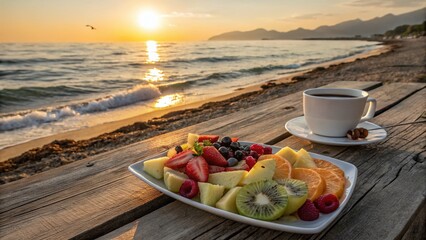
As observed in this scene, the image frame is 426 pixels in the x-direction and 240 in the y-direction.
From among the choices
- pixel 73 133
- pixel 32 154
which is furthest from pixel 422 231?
pixel 73 133

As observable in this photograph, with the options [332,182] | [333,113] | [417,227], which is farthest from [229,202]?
[333,113]

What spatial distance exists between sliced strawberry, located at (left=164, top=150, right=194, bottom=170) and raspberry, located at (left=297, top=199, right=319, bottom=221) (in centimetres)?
31

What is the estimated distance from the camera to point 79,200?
847 mm

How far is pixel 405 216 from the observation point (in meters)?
0.74

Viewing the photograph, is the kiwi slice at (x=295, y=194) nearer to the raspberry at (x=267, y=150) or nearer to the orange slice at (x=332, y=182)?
the orange slice at (x=332, y=182)

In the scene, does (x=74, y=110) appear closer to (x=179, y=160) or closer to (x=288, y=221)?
(x=179, y=160)

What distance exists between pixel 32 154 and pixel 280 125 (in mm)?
3391

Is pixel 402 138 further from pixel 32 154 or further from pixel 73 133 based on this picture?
pixel 73 133

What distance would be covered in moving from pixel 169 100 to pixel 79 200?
689 cm

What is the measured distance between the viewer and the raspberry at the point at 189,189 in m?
0.76

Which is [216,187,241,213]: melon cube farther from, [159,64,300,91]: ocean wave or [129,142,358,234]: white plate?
Answer: [159,64,300,91]: ocean wave

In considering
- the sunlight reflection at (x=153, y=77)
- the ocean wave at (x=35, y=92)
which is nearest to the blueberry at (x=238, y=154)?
the ocean wave at (x=35, y=92)

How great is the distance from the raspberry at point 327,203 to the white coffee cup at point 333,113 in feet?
1.80

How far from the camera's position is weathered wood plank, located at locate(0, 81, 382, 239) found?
0.73 meters
